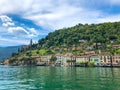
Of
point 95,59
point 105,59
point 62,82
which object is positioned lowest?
point 62,82

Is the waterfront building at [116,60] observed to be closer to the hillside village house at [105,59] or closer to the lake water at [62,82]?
the hillside village house at [105,59]

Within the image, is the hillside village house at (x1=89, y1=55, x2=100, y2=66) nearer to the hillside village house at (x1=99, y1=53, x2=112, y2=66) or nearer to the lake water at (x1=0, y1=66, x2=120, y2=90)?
the hillside village house at (x1=99, y1=53, x2=112, y2=66)

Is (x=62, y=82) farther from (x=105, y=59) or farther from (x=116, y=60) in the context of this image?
(x=105, y=59)

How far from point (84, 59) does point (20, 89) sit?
154645 millimetres

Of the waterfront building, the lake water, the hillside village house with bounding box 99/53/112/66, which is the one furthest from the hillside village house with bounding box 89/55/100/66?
the lake water

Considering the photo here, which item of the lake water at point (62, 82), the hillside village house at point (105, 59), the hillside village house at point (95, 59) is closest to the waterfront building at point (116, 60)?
the hillside village house at point (105, 59)

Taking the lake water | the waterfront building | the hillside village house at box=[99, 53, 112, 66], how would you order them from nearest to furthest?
the lake water → the waterfront building → the hillside village house at box=[99, 53, 112, 66]

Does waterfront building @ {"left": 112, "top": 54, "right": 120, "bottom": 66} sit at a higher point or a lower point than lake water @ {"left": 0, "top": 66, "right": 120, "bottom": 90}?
higher

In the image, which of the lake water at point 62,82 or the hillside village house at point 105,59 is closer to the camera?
the lake water at point 62,82

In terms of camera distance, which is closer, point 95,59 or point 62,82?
point 62,82

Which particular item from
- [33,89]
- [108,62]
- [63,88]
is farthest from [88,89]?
[108,62]

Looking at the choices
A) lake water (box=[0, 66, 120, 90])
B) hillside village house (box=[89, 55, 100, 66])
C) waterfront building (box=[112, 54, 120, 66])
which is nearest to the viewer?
lake water (box=[0, 66, 120, 90])

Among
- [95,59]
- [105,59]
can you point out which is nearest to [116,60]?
[105,59]

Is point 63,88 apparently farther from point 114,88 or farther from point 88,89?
point 114,88
